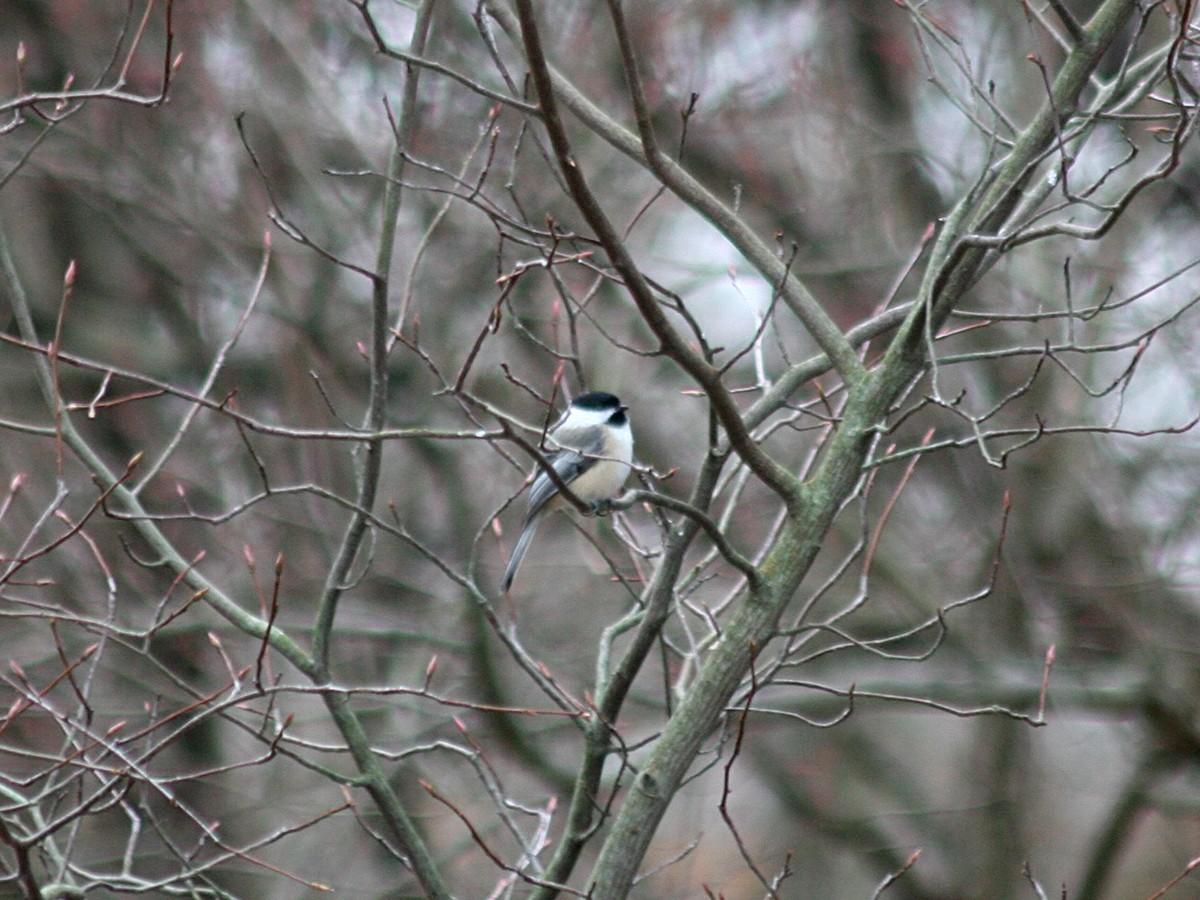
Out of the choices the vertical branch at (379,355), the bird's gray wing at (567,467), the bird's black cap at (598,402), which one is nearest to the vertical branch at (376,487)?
the vertical branch at (379,355)

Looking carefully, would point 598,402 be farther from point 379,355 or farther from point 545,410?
point 545,410

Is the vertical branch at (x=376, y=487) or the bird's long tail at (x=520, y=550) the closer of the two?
the vertical branch at (x=376, y=487)

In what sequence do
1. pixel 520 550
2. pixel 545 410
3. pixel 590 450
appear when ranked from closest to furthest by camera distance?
pixel 520 550 → pixel 590 450 → pixel 545 410

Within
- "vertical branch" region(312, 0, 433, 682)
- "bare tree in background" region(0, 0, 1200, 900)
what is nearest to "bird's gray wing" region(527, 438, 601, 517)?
"vertical branch" region(312, 0, 433, 682)

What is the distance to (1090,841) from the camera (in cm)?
826

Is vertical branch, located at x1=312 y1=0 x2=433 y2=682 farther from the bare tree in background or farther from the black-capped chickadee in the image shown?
the bare tree in background

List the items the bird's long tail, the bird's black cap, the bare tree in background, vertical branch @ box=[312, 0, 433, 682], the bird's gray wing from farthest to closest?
the bare tree in background, the bird's black cap, the bird's gray wing, the bird's long tail, vertical branch @ box=[312, 0, 433, 682]

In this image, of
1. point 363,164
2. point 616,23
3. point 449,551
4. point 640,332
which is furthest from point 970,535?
point 616,23

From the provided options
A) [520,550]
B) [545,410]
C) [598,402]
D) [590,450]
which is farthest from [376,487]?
[545,410]

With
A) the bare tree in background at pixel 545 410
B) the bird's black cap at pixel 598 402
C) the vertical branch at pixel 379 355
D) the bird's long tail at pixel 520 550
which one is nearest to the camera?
the vertical branch at pixel 379 355

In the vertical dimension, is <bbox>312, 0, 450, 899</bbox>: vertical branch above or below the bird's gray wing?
below

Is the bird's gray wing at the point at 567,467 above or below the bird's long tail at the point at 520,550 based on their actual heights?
above

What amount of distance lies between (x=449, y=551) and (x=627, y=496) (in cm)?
538

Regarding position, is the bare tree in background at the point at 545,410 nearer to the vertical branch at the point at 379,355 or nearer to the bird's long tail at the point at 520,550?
the bird's long tail at the point at 520,550
